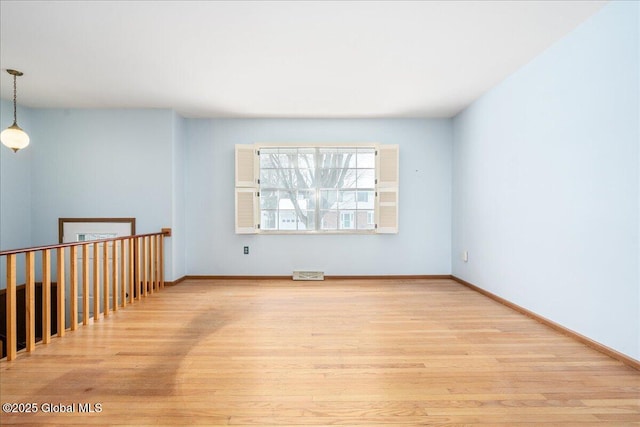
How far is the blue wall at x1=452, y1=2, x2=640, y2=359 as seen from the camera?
7.31ft

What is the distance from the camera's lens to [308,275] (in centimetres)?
505

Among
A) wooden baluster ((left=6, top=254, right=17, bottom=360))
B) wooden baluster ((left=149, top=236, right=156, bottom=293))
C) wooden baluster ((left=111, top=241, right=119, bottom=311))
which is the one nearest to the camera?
wooden baluster ((left=6, top=254, right=17, bottom=360))

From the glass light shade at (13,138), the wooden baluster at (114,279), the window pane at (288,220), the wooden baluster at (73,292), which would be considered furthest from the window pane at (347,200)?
Answer: the glass light shade at (13,138)

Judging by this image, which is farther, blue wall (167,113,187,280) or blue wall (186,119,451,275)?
blue wall (186,119,451,275)

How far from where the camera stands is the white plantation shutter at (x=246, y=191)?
16.3 feet

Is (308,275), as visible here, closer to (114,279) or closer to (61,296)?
(114,279)

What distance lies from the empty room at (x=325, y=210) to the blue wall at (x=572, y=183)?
21 mm

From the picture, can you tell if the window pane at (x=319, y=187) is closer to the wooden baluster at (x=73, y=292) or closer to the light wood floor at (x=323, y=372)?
the light wood floor at (x=323, y=372)

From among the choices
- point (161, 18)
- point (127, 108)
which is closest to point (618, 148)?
point (161, 18)

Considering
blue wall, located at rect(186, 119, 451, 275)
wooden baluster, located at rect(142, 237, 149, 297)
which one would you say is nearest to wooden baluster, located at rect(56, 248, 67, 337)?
wooden baluster, located at rect(142, 237, 149, 297)

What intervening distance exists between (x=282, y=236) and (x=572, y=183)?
12.0 feet

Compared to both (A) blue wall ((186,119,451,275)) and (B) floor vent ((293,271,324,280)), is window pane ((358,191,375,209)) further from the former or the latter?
(B) floor vent ((293,271,324,280))

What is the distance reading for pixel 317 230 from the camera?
5098 mm

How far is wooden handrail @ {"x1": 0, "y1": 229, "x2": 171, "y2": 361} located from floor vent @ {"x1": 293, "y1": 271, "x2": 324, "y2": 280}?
75.3 inches
